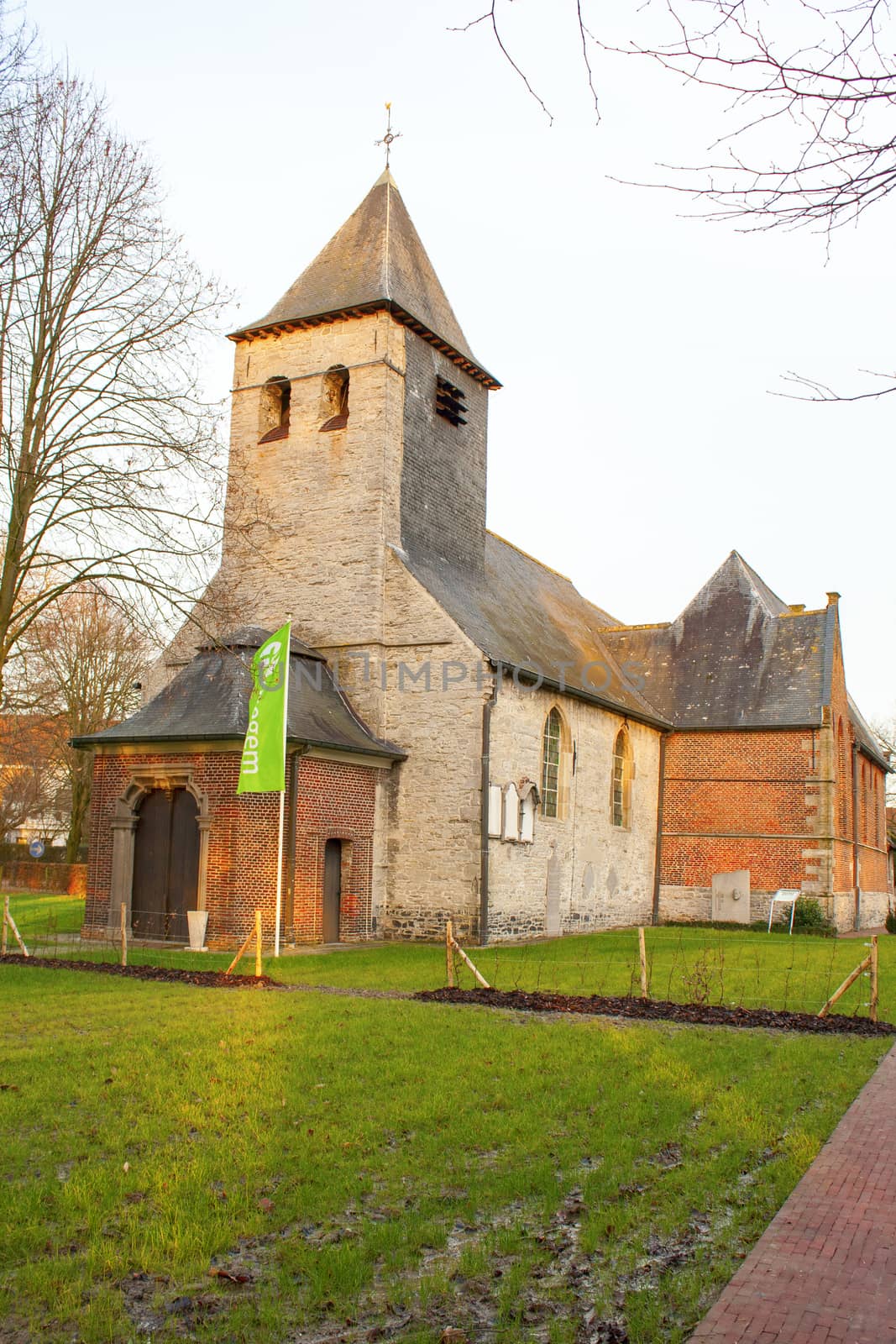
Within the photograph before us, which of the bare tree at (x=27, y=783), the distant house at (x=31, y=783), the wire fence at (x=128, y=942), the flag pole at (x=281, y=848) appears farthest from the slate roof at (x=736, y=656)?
the bare tree at (x=27, y=783)

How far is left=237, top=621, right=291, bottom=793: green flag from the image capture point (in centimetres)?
1638

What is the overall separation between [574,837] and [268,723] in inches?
354

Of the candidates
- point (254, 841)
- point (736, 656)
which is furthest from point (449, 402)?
point (254, 841)

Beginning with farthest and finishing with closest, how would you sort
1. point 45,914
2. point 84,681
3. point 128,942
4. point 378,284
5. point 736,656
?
point 84,681, point 736,656, point 45,914, point 378,284, point 128,942

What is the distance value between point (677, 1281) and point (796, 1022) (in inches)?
253

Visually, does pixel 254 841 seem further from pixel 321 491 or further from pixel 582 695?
pixel 582 695

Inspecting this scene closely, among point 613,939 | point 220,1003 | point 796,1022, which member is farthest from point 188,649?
point 796,1022

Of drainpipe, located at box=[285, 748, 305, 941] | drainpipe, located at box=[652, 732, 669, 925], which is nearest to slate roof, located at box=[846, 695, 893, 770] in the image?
drainpipe, located at box=[652, 732, 669, 925]

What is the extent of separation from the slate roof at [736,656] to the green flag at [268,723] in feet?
46.6

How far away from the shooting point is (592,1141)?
20.2ft

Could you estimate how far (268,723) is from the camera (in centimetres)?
1661

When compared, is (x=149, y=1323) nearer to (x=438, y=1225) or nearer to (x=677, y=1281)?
(x=438, y=1225)

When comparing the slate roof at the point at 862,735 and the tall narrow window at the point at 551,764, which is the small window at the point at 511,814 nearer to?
the tall narrow window at the point at 551,764

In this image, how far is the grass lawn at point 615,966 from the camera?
496 inches
